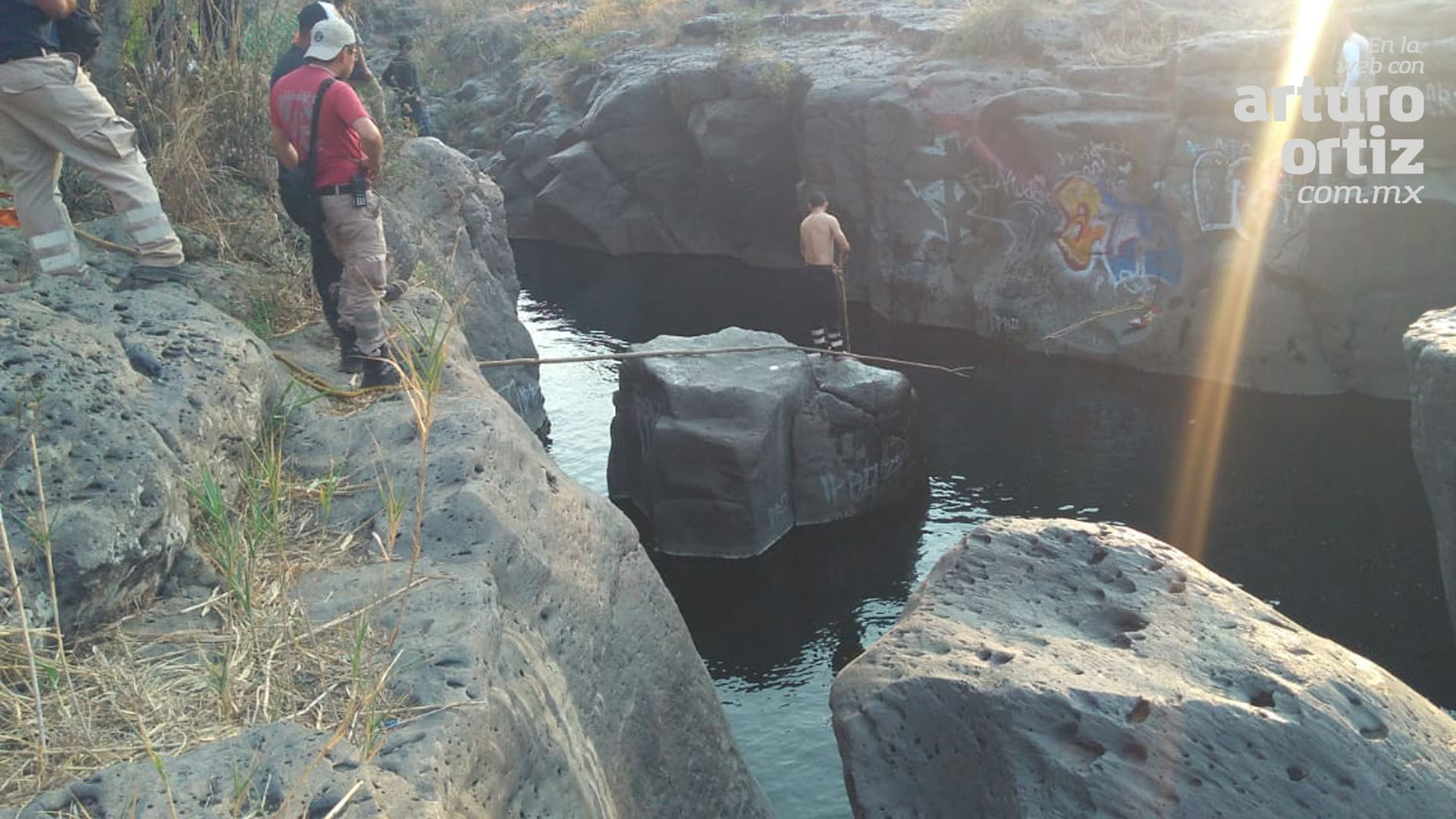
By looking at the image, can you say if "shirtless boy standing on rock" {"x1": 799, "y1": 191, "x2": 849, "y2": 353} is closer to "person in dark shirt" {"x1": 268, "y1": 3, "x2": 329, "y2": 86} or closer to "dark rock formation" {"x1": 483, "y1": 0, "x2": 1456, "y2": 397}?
"dark rock formation" {"x1": 483, "y1": 0, "x2": 1456, "y2": 397}

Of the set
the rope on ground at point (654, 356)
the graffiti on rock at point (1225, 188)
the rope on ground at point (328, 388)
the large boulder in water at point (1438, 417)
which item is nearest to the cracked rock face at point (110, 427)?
the rope on ground at point (328, 388)

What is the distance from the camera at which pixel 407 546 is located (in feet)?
16.2

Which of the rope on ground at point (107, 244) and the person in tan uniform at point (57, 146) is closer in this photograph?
the person in tan uniform at point (57, 146)

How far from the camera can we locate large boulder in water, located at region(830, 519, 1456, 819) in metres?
4.52

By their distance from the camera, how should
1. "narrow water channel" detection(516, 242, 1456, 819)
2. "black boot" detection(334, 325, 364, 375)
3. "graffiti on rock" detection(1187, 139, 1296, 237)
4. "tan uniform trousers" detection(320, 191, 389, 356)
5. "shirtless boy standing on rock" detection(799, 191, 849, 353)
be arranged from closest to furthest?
"tan uniform trousers" detection(320, 191, 389, 356), "black boot" detection(334, 325, 364, 375), "narrow water channel" detection(516, 242, 1456, 819), "shirtless boy standing on rock" detection(799, 191, 849, 353), "graffiti on rock" detection(1187, 139, 1296, 237)

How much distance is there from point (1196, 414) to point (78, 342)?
12.3 meters

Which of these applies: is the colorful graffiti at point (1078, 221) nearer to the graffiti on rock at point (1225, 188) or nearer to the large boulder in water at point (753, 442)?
the graffiti on rock at point (1225, 188)

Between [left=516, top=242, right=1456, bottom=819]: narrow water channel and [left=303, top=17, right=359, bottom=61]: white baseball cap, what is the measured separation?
518 cm

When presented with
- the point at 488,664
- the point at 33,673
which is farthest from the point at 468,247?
the point at 33,673

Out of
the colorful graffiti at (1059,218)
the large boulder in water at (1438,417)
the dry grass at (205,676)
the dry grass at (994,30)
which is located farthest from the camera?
the dry grass at (994,30)

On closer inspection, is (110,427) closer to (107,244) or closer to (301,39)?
(107,244)

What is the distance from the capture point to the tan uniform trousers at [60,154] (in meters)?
5.79

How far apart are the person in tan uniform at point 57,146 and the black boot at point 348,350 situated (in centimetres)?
84

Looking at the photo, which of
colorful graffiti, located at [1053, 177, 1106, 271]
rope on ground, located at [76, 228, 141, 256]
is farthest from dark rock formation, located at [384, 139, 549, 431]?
colorful graffiti, located at [1053, 177, 1106, 271]
